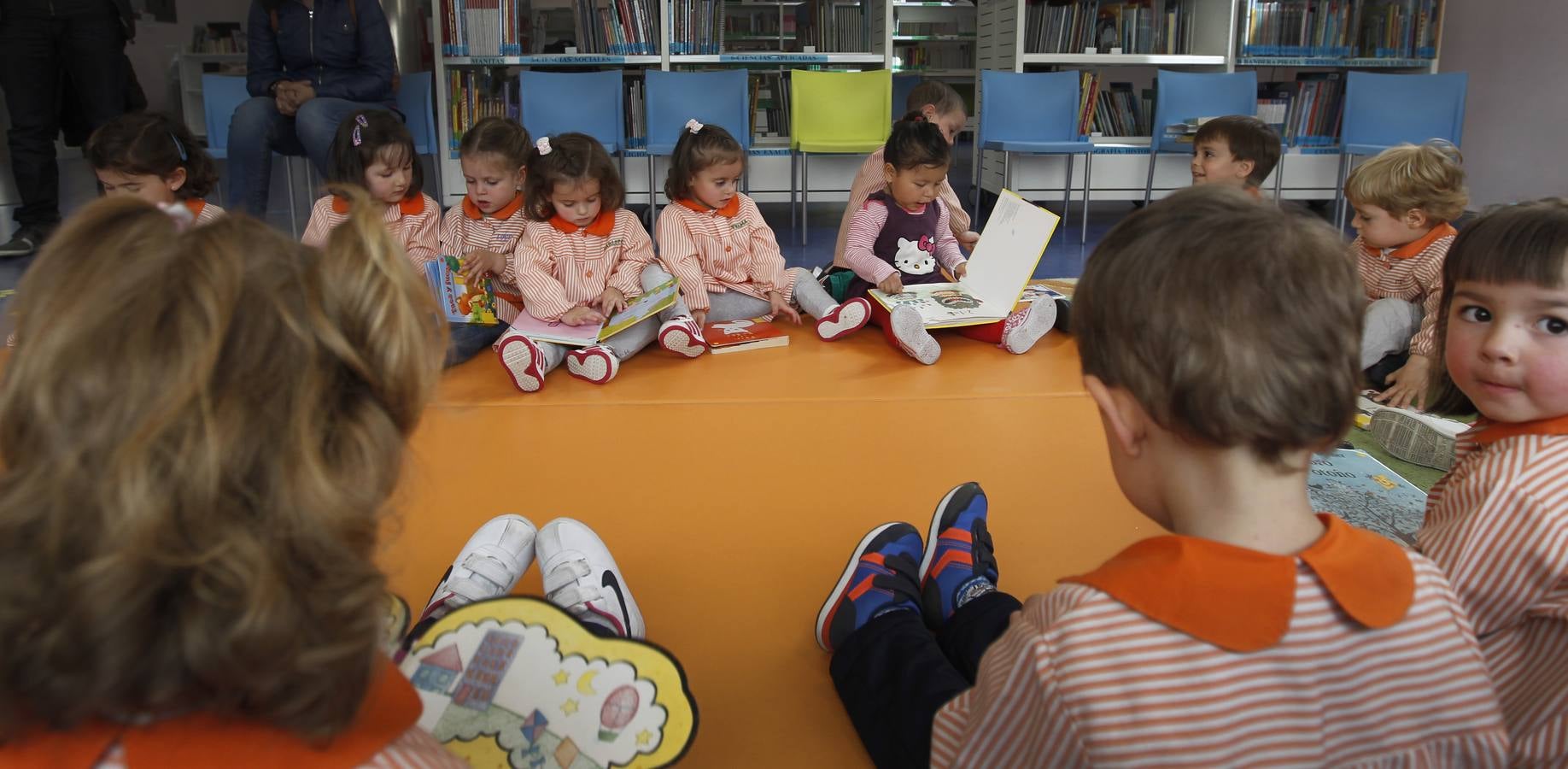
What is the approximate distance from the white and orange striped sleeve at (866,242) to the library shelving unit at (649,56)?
2.20m

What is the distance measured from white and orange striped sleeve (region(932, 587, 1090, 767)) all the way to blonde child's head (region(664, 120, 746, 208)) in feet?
6.93

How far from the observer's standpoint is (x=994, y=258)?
104 inches

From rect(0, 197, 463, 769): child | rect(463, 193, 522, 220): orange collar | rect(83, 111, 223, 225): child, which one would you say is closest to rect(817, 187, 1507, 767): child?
rect(0, 197, 463, 769): child

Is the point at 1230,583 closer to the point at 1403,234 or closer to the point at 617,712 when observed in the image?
the point at 617,712

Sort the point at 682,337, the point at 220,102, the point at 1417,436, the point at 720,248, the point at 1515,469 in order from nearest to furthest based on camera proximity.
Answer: the point at 1515,469 < the point at 1417,436 < the point at 682,337 < the point at 720,248 < the point at 220,102

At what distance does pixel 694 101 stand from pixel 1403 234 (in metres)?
3.14

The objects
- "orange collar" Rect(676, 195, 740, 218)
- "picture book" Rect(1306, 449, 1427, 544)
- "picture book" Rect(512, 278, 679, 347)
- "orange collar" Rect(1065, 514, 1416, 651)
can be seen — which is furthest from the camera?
"orange collar" Rect(676, 195, 740, 218)

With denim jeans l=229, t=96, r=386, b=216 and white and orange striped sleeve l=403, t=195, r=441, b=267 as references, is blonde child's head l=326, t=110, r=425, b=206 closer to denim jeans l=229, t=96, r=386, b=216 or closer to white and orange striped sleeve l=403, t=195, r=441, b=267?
white and orange striped sleeve l=403, t=195, r=441, b=267

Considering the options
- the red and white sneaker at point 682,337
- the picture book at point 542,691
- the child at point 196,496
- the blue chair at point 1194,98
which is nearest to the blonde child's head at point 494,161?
the red and white sneaker at point 682,337

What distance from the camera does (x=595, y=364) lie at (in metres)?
2.30

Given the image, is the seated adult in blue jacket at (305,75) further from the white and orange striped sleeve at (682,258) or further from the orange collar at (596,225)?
the white and orange striped sleeve at (682,258)

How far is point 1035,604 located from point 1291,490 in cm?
19

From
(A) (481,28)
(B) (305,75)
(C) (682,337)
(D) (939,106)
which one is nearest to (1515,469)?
(C) (682,337)

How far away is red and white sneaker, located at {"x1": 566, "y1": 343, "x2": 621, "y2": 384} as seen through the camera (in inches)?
90.4
